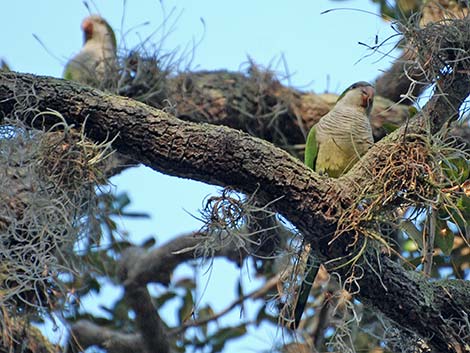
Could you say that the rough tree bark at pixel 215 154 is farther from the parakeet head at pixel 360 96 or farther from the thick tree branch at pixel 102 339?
the thick tree branch at pixel 102 339

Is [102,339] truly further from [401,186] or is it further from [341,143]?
[401,186]

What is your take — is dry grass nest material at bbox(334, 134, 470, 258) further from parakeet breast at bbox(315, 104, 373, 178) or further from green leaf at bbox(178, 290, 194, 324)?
green leaf at bbox(178, 290, 194, 324)

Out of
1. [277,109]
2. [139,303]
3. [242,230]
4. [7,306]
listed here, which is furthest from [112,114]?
[277,109]

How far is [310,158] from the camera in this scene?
3.80 meters

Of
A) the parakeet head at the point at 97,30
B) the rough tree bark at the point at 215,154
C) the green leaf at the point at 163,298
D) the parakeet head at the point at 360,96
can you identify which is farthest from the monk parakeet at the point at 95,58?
the rough tree bark at the point at 215,154

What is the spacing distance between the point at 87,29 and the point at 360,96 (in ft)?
9.05

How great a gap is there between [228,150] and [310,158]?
42.6 inches

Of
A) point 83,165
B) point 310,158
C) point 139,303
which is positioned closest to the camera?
point 83,165

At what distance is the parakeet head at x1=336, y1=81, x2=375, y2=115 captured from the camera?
159 inches

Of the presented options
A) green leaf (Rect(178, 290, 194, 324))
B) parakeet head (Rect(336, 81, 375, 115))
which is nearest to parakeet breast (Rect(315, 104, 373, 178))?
parakeet head (Rect(336, 81, 375, 115))

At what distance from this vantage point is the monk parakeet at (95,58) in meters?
5.30

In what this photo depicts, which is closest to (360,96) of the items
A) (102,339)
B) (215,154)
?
(215,154)

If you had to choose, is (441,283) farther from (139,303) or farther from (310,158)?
(139,303)

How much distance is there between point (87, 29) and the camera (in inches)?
243
